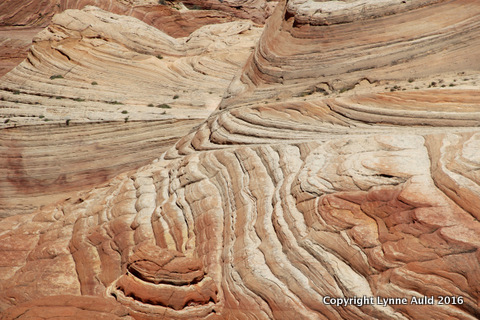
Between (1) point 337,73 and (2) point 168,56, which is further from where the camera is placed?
(2) point 168,56

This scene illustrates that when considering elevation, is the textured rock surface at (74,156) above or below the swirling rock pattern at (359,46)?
below

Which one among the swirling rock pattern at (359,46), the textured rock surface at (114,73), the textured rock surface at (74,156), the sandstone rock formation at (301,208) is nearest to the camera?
the sandstone rock formation at (301,208)

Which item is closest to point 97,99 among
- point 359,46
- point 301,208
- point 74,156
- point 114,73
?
point 114,73

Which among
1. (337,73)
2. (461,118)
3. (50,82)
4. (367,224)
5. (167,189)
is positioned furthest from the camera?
(50,82)

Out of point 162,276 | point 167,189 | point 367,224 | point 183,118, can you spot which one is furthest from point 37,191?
point 367,224

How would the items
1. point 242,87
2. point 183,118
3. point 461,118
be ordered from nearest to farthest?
point 461,118 → point 242,87 → point 183,118

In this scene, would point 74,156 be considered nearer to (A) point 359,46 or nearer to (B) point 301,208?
(A) point 359,46

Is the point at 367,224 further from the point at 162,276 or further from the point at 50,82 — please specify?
the point at 50,82

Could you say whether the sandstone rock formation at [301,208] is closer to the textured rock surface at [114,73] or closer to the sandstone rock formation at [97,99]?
the sandstone rock formation at [97,99]

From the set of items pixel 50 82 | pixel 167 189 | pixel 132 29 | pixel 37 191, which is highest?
pixel 132 29

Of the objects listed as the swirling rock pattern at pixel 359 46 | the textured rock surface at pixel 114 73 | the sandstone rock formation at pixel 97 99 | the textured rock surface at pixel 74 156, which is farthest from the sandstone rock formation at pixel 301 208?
the textured rock surface at pixel 114 73
